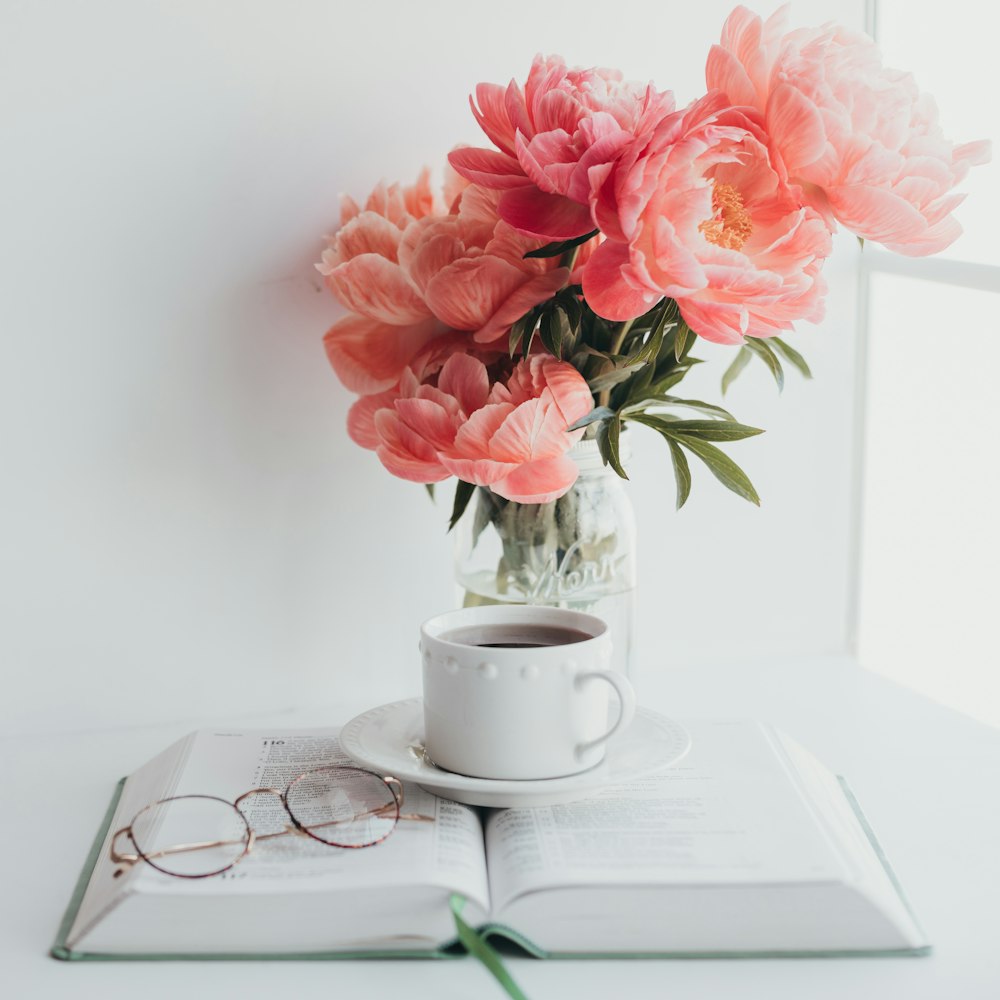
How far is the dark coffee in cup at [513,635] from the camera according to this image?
2.23 ft

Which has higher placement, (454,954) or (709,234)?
(709,234)

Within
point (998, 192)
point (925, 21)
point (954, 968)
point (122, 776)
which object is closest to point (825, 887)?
point (954, 968)

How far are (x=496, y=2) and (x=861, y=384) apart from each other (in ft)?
1.46

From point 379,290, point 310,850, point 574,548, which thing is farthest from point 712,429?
point 310,850

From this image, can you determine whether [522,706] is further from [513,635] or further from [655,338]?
[655,338]

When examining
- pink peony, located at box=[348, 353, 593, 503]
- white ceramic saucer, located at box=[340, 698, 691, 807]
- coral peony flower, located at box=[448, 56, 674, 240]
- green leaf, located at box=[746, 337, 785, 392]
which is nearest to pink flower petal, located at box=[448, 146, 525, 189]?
coral peony flower, located at box=[448, 56, 674, 240]

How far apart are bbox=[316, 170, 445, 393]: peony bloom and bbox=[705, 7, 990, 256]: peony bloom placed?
0.73 feet

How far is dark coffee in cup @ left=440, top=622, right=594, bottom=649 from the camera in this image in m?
0.68

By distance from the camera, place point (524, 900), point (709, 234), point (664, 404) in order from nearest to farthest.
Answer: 1. point (524, 900)
2. point (709, 234)
3. point (664, 404)

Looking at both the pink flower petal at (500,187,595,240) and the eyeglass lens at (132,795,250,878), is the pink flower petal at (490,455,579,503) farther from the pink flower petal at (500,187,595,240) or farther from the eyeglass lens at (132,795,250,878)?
the eyeglass lens at (132,795,250,878)

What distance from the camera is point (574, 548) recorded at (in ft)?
2.54

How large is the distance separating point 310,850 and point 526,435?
0.25m

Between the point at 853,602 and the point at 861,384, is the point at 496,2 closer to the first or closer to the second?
the point at 861,384

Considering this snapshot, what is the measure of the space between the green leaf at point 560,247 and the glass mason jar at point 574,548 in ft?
0.47
